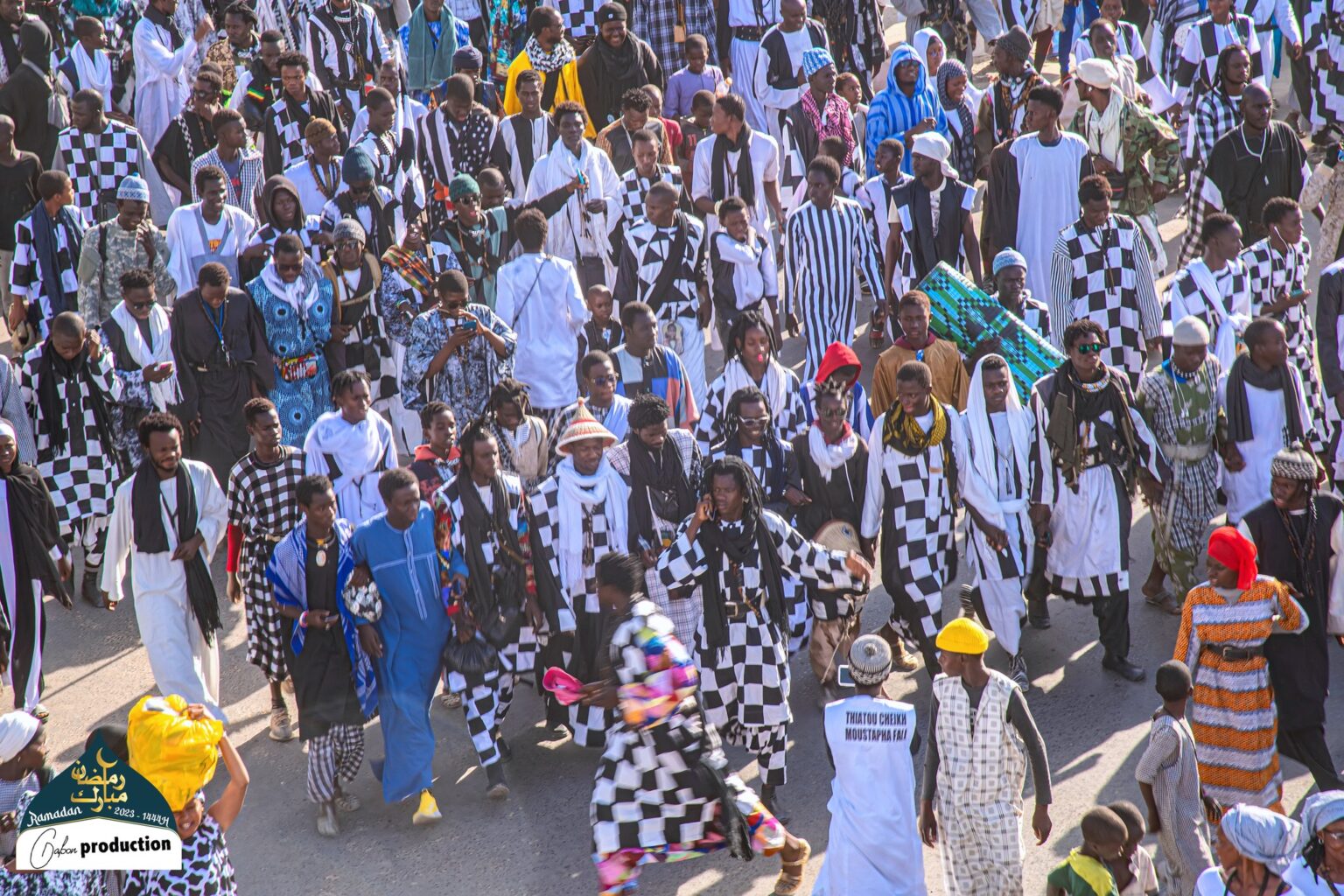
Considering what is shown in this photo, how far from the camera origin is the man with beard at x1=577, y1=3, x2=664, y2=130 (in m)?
14.2

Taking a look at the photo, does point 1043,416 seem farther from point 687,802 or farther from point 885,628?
point 687,802

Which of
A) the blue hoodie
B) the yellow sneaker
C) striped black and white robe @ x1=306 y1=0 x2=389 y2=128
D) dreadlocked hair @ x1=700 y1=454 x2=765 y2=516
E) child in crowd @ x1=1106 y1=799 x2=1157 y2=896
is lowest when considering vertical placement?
the yellow sneaker

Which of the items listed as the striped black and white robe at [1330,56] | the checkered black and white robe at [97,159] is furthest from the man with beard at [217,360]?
the striped black and white robe at [1330,56]

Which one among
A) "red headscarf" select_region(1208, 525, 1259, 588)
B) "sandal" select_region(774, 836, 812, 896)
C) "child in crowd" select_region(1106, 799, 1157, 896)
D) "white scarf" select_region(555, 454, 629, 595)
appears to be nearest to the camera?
"child in crowd" select_region(1106, 799, 1157, 896)

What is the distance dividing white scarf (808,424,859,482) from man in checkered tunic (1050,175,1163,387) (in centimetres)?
274

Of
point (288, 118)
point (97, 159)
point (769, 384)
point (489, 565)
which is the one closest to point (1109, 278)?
point (769, 384)

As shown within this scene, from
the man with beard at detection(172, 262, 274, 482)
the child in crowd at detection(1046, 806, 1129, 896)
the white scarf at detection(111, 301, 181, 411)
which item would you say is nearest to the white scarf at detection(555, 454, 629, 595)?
the man with beard at detection(172, 262, 274, 482)

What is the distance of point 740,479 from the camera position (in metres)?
7.66

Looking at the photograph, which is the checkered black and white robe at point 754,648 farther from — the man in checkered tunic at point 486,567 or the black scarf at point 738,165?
the black scarf at point 738,165

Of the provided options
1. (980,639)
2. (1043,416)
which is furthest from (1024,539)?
(980,639)

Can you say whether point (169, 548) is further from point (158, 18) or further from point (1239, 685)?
point (158, 18)

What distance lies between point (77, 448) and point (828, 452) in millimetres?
4628

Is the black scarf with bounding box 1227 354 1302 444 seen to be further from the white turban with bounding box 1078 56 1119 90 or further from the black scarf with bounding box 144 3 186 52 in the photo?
the black scarf with bounding box 144 3 186 52

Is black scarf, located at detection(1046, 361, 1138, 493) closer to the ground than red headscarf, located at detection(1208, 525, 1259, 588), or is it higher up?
higher up
